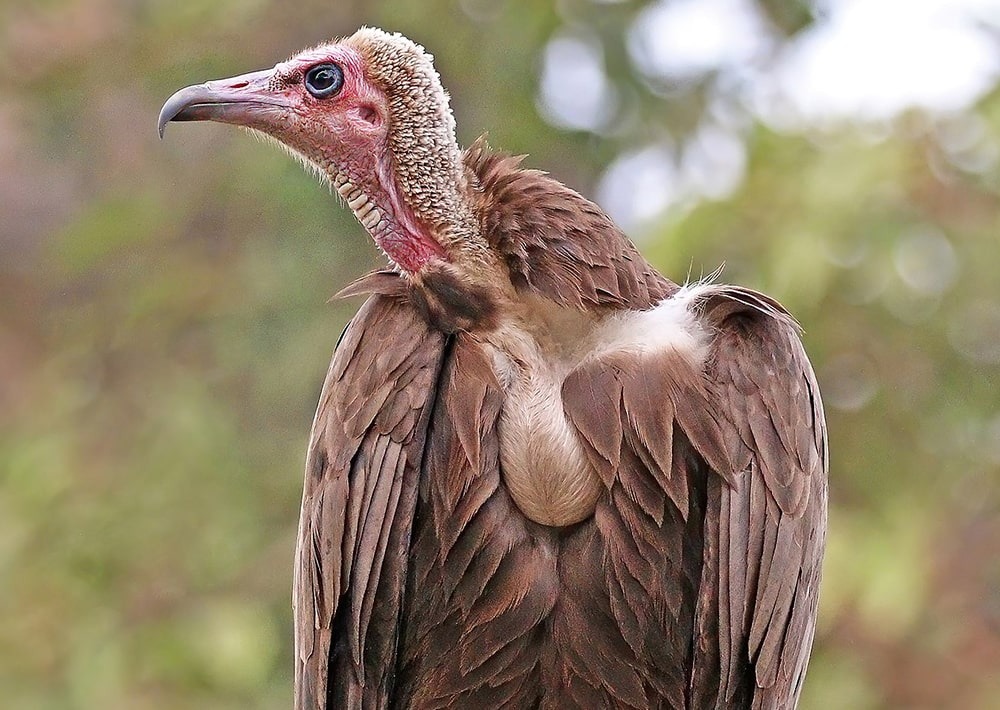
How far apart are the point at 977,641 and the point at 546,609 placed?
4.23 m

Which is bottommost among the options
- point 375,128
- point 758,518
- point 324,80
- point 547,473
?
point 758,518

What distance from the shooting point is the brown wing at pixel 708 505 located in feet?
11.2

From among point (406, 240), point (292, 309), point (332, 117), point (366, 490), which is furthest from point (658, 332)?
point (292, 309)

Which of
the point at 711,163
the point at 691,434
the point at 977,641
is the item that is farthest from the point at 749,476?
the point at 977,641

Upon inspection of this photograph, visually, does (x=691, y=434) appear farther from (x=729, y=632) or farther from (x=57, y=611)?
(x=57, y=611)

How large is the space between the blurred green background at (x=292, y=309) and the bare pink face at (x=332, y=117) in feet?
7.07

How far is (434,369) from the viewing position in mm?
3467

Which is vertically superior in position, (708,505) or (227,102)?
(227,102)

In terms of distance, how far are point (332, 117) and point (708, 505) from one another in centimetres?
134

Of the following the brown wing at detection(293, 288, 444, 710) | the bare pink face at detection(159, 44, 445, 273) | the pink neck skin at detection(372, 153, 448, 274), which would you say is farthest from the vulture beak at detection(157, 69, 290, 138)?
the brown wing at detection(293, 288, 444, 710)

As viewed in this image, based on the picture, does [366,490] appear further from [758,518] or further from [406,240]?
[758,518]

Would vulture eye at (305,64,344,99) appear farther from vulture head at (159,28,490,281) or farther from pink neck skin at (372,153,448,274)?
pink neck skin at (372,153,448,274)

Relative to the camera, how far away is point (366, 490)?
11.3 ft

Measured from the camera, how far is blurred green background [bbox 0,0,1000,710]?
6.05m
